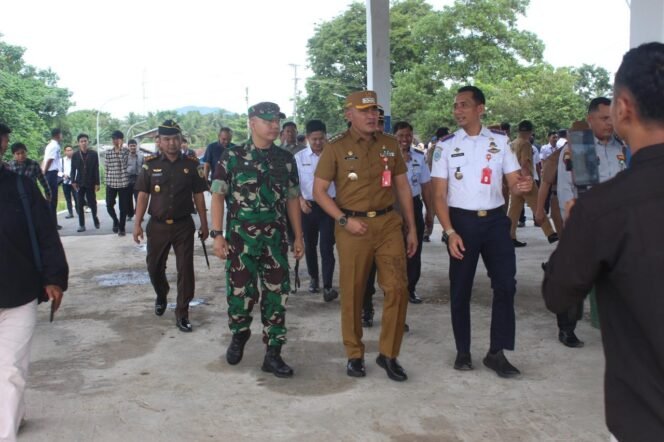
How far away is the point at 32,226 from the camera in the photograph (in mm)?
3404

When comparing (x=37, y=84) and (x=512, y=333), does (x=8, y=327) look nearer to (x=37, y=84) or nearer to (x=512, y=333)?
(x=512, y=333)

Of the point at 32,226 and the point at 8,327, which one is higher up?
the point at 32,226

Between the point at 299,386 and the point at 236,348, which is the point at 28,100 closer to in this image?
the point at 236,348

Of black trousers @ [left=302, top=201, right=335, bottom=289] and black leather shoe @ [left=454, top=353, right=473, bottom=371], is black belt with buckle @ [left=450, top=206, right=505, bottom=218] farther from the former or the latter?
black trousers @ [left=302, top=201, right=335, bottom=289]

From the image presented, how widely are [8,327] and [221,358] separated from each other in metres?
2.14

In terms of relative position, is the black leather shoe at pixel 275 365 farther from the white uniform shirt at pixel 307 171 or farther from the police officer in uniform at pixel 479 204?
the white uniform shirt at pixel 307 171

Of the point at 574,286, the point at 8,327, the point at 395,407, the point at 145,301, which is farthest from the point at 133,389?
the point at 574,286

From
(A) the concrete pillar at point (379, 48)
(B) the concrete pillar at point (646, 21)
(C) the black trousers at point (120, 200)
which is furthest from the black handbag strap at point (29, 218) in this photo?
(C) the black trousers at point (120, 200)

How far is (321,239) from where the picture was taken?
7.32m

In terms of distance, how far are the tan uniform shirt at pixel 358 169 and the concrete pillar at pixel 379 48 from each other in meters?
6.20

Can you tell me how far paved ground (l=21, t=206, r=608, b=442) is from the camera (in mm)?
3865

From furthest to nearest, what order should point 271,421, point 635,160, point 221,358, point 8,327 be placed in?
point 221,358 < point 271,421 < point 8,327 < point 635,160

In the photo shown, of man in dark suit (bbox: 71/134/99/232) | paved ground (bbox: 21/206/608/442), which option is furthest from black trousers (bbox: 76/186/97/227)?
paved ground (bbox: 21/206/608/442)

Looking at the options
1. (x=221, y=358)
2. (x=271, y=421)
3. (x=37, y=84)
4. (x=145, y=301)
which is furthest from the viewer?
(x=37, y=84)
